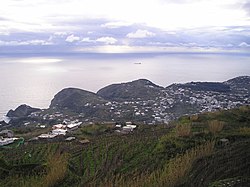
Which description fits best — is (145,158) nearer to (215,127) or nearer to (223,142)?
(223,142)

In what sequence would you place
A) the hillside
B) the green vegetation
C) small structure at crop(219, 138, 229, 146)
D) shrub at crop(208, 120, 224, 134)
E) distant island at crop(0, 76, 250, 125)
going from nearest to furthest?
the green vegetation → small structure at crop(219, 138, 229, 146) → shrub at crop(208, 120, 224, 134) → distant island at crop(0, 76, 250, 125) → the hillside

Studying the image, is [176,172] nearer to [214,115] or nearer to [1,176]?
[1,176]

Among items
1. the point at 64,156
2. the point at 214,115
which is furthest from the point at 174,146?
the point at 214,115

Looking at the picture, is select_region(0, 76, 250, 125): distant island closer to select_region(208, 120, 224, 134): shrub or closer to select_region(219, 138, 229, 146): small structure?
select_region(208, 120, 224, 134): shrub

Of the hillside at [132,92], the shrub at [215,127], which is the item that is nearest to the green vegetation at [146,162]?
the shrub at [215,127]

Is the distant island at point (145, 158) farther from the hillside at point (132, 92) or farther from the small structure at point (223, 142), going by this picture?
the hillside at point (132, 92)

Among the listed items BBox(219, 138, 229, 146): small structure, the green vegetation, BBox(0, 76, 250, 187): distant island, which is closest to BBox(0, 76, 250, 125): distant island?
BBox(0, 76, 250, 187): distant island

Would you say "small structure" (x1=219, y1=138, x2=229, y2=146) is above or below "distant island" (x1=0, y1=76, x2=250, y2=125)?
above

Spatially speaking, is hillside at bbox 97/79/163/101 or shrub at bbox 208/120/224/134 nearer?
shrub at bbox 208/120/224/134
